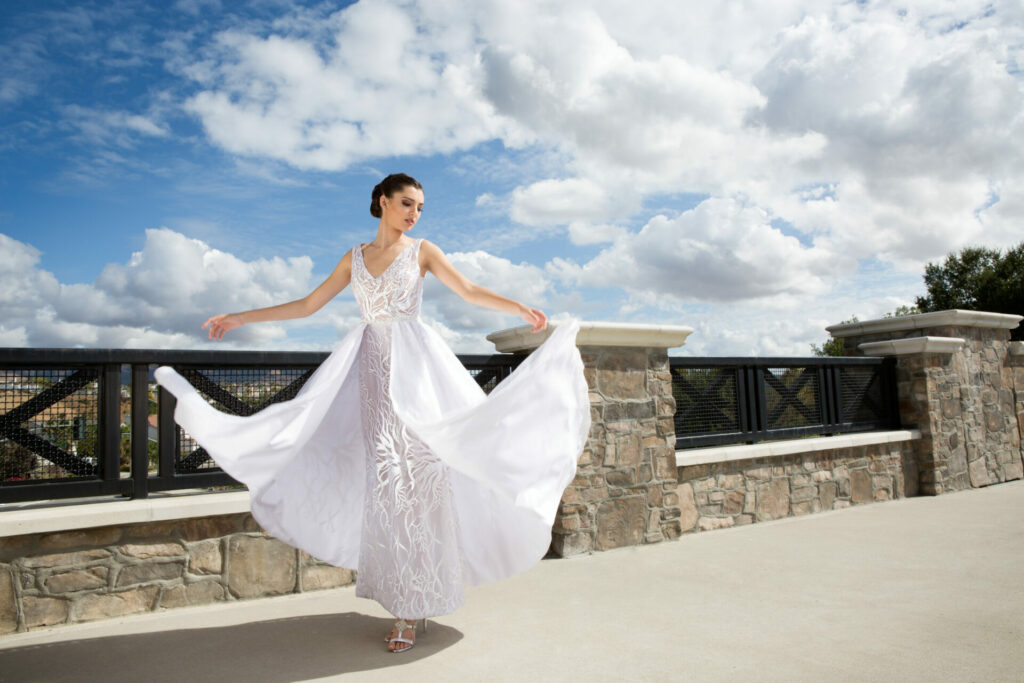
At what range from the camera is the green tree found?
2780cm

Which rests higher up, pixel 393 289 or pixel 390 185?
pixel 390 185

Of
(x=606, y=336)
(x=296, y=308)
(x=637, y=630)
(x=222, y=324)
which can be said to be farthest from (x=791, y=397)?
(x=222, y=324)

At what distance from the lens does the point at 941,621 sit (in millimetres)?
3385

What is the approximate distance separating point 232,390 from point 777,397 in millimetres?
5668

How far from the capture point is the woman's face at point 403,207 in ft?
10.8

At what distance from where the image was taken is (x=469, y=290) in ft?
10.9

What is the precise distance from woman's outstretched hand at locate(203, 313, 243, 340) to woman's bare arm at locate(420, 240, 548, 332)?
1.08 m

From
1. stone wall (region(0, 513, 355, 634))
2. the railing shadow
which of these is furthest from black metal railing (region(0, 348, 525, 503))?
the railing shadow

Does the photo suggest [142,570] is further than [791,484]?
No

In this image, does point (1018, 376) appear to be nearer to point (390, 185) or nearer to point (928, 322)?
point (928, 322)

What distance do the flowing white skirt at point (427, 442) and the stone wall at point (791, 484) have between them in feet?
9.98

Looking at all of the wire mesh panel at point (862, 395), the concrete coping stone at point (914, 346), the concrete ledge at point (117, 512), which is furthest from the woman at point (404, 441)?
the concrete coping stone at point (914, 346)

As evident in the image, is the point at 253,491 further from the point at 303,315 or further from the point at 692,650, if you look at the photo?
A: the point at 692,650

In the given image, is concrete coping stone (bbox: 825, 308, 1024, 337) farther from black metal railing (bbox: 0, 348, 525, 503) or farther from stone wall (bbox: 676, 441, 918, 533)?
black metal railing (bbox: 0, 348, 525, 503)
